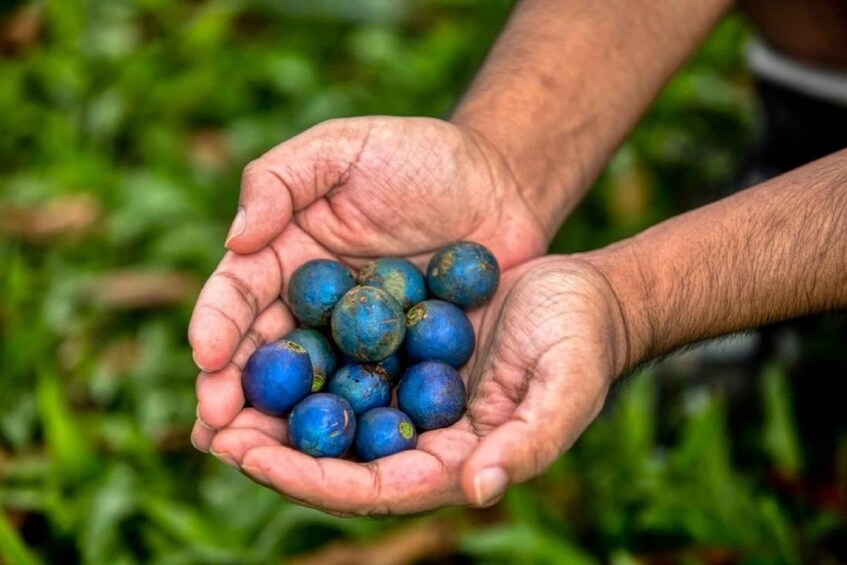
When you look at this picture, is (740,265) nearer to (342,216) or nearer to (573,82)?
(573,82)

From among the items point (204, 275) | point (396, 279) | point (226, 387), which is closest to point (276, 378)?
point (226, 387)

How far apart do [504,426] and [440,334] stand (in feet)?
1.85

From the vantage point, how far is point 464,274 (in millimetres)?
2652

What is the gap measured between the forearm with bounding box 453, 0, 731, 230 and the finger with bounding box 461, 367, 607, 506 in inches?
39.4

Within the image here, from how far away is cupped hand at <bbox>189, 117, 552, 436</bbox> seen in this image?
242 cm

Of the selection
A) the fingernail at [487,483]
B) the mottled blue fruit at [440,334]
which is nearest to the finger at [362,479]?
the fingernail at [487,483]

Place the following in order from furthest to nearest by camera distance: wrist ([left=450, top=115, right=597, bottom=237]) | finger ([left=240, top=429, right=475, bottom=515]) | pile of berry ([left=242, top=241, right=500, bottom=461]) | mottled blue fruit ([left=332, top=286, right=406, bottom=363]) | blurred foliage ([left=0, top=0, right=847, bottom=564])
Result: blurred foliage ([left=0, top=0, right=847, bottom=564]) < wrist ([left=450, top=115, right=597, bottom=237]) < mottled blue fruit ([left=332, top=286, right=406, bottom=363]) < pile of berry ([left=242, top=241, right=500, bottom=461]) < finger ([left=240, top=429, right=475, bottom=515])

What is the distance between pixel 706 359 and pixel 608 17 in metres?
1.57

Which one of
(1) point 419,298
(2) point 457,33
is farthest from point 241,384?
(2) point 457,33

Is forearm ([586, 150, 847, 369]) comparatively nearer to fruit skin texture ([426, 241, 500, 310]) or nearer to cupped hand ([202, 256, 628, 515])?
cupped hand ([202, 256, 628, 515])

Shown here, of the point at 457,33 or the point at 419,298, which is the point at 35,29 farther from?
the point at 419,298

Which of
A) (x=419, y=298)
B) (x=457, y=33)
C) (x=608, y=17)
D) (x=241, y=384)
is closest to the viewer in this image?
(x=241, y=384)

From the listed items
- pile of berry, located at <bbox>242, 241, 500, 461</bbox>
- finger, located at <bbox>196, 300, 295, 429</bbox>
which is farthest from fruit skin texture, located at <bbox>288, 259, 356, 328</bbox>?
finger, located at <bbox>196, 300, 295, 429</bbox>

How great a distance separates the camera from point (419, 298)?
2.76 metres
